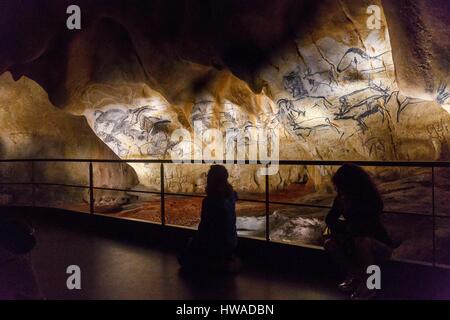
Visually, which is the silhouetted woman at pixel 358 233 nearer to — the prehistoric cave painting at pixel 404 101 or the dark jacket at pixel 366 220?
the dark jacket at pixel 366 220

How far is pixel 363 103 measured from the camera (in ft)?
23.8

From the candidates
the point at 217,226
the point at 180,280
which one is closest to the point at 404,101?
the point at 217,226

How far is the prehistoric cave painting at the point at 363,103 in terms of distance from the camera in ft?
22.9

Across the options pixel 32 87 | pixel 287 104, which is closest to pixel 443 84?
pixel 287 104

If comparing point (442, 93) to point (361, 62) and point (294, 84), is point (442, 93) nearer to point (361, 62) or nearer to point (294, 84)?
point (361, 62)

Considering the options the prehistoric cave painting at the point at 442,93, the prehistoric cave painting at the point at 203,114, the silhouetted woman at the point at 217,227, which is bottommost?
the silhouetted woman at the point at 217,227

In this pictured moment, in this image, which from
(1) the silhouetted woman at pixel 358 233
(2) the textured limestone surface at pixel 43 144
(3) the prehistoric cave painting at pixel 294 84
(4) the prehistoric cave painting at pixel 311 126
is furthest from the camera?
(2) the textured limestone surface at pixel 43 144

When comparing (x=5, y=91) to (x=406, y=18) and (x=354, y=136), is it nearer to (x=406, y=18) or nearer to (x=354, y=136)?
(x=354, y=136)

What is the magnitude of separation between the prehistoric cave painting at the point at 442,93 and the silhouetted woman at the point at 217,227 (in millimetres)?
3352

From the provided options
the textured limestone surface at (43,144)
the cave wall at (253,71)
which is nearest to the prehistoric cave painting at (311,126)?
the cave wall at (253,71)

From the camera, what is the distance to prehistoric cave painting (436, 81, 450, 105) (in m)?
4.84

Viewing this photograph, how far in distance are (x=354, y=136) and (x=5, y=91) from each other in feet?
35.2

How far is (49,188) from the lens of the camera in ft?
43.8

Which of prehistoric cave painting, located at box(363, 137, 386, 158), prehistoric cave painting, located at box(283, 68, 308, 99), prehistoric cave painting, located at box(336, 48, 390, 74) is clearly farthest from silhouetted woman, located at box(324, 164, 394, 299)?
prehistoric cave painting, located at box(363, 137, 386, 158)
